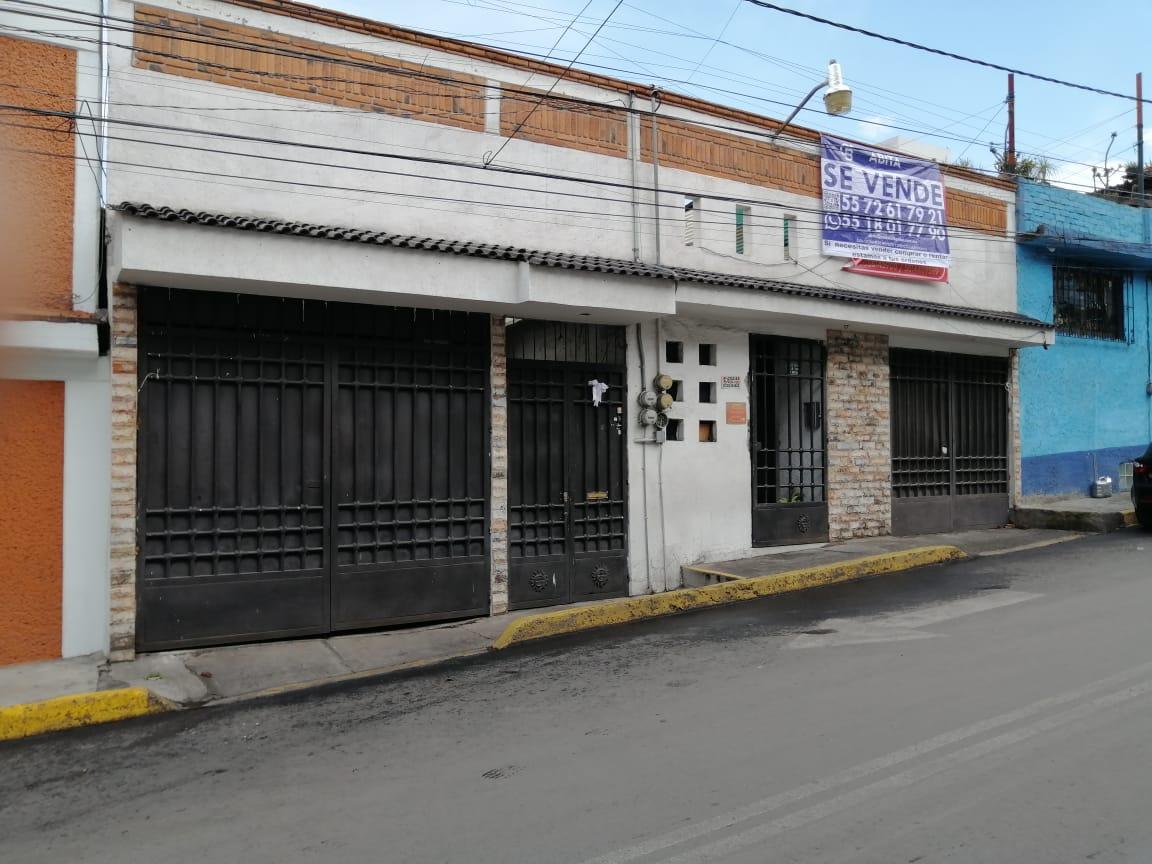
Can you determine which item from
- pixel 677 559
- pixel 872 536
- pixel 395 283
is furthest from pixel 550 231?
pixel 872 536

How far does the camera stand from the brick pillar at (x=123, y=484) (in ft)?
24.4

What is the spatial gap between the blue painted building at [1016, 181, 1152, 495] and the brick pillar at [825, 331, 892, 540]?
3588 mm

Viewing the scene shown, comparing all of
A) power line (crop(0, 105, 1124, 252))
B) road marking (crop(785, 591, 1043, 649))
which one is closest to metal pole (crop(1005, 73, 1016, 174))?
power line (crop(0, 105, 1124, 252))

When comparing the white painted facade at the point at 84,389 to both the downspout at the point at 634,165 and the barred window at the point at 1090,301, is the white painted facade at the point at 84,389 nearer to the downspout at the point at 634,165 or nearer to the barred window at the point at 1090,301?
the downspout at the point at 634,165

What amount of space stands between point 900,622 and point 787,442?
461 cm

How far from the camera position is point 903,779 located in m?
4.18

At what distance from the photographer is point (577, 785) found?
4.39 m

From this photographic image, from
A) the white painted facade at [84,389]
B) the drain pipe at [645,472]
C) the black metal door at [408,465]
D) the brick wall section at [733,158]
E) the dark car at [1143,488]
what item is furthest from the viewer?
the dark car at [1143,488]

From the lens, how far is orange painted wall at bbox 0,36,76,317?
7.22 m

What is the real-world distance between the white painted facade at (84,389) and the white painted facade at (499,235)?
22 centimetres

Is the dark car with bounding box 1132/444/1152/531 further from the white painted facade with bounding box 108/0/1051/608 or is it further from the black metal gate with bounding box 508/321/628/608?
the black metal gate with bounding box 508/321/628/608

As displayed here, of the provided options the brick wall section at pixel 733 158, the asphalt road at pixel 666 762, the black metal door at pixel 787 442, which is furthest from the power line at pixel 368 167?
the asphalt road at pixel 666 762

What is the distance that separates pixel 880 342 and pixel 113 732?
10.9 m

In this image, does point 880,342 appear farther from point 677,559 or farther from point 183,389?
point 183,389
